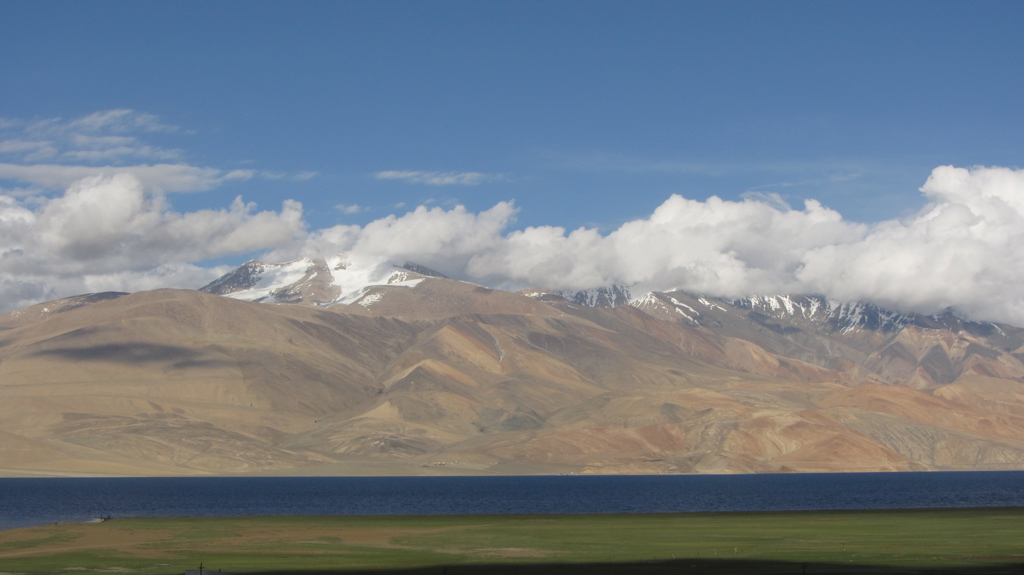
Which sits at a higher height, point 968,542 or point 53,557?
point 53,557

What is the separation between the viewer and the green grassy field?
57656mm

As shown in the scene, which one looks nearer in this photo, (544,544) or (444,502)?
(544,544)

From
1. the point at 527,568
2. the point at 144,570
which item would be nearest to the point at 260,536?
the point at 144,570

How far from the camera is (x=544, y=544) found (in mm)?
71500

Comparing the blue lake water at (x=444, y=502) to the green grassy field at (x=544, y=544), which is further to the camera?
the blue lake water at (x=444, y=502)

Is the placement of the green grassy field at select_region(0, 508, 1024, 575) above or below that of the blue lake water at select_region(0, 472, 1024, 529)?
above

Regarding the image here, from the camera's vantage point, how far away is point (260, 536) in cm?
8131

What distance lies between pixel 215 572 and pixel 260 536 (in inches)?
1038

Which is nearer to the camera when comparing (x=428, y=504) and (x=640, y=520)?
(x=640, y=520)

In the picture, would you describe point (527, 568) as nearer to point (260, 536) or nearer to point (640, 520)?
point (260, 536)

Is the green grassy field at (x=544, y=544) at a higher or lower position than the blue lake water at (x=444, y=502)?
higher

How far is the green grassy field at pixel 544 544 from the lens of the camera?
189ft

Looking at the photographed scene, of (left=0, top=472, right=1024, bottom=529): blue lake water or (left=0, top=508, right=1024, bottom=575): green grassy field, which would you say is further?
(left=0, top=472, right=1024, bottom=529): blue lake water

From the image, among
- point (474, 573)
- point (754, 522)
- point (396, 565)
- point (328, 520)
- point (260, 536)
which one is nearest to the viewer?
point (474, 573)
